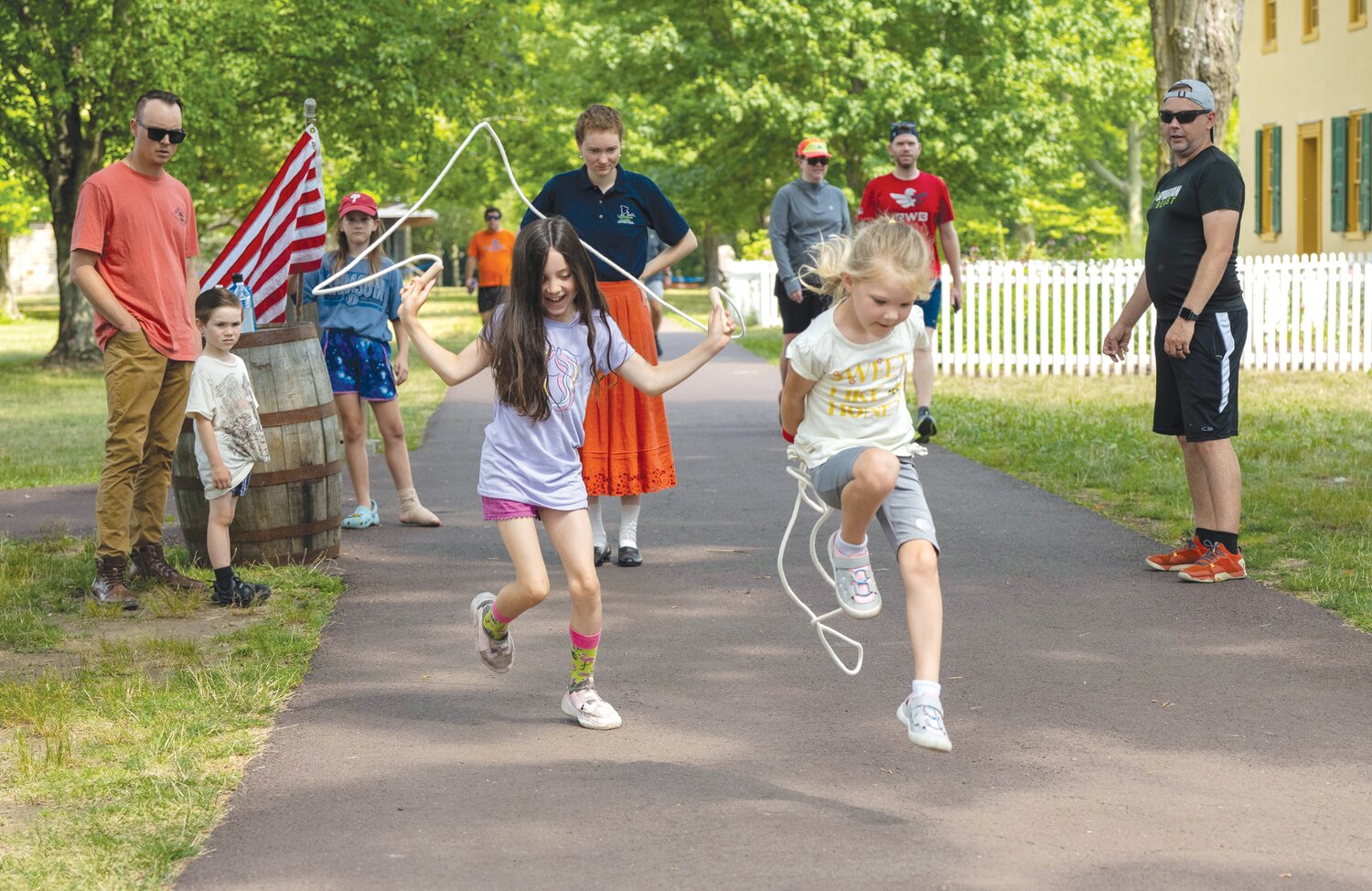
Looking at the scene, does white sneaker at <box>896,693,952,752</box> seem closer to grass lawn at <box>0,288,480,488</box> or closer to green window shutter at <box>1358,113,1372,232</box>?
grass lawn at <box>0,288,480,488</box>

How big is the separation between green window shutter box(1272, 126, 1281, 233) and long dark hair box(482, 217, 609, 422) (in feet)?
82.8

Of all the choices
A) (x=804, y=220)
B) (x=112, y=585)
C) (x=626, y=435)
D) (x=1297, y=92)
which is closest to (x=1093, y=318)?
(x=804, y=220)

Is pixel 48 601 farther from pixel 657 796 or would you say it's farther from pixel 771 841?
pixel 771 841

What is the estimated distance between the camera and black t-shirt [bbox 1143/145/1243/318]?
22.5 feet

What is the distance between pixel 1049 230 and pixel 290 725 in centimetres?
5693

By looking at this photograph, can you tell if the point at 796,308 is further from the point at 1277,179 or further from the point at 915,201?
the point at 1277,179

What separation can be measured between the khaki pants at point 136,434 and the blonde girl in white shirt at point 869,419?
3209 millimetres

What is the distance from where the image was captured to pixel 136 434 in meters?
6.83

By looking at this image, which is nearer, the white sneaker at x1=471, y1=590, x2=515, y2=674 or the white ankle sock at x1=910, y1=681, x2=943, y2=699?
the white ankle sock at x1=910, y1=681, x2=943, y2=699

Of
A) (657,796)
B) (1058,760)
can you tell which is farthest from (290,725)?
(1058,760)

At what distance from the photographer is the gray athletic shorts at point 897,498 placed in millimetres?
4605

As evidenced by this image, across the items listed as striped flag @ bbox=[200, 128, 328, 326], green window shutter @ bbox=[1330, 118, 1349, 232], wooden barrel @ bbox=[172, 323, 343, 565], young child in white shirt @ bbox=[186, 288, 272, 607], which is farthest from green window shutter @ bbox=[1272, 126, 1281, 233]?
young child in white shirt @ bbox=[186, 288, 272, 607]

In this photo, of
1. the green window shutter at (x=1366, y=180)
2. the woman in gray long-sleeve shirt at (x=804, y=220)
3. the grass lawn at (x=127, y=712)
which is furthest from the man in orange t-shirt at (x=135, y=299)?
the green window shutter at (x=1366, y=180)

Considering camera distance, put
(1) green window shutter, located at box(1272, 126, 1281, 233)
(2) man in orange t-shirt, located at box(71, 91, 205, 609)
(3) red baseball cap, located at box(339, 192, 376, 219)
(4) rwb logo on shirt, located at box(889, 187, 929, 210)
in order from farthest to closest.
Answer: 1. (1) green window shutter, located at box(1272, 126, 1281, 233)
2. (4) rwb logo on shirt, located at box(889, 187, 929, 210)
3. (3) red baseball cap, located at box(339, 192, 376, 219)
4. (2) man in orange t-shirt, located at box(71, 91, 205, 609)
